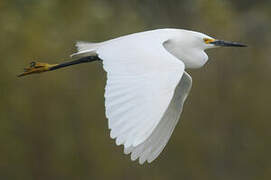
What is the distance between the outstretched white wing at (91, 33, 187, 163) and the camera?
12.4 ft

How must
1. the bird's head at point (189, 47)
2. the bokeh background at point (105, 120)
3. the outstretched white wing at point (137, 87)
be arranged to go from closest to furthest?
the outstretched white wing at point (137, 87)
the bird's head at point (189, 47)
the bokeh background at point (105, 120)

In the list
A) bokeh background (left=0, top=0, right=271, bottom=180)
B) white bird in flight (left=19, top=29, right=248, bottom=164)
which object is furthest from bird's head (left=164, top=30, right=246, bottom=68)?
bokeh background (left=0, top=0, right=271, bottom=180)

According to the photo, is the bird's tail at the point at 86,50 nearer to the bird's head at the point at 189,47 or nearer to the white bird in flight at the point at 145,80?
the white bird in flight at the point at 145,80

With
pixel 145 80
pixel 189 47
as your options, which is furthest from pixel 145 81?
pixel 189 47

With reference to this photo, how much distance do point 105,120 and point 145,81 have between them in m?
3.76

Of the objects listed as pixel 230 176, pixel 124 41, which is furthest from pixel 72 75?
pixel 124 41

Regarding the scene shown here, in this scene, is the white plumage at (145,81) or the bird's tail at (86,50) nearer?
the white plumage at (145,81)


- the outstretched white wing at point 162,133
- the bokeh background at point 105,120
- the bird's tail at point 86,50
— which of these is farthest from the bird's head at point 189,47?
the bokeh background at point 105,120

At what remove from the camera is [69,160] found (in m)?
7.99

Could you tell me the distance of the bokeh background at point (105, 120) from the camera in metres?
7.85

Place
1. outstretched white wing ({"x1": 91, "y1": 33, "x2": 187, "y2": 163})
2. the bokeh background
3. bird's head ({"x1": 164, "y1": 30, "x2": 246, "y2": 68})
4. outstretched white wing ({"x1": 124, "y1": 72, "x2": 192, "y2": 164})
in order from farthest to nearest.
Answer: the bokeh background < bird's head ({"x1": 164, "y1": 30, "x2": 246, "y2": 68}) < outstretched white wing ({"x1": 124, "y1": 72, "x2": 192, "y2": 164}) < outstretched white wing ({"x1": 91, "y1": 33, "x2": 187, "y2": 163})

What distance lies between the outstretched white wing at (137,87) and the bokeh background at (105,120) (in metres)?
3.27

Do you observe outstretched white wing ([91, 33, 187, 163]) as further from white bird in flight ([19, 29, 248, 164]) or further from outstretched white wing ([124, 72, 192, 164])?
outstretched white wing ([124, 72, 192, 164])

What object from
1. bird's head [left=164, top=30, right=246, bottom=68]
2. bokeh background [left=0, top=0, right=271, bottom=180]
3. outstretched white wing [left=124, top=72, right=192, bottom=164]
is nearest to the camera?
outstretched white wing [left=124, top=72, right=192, bottom=164]
